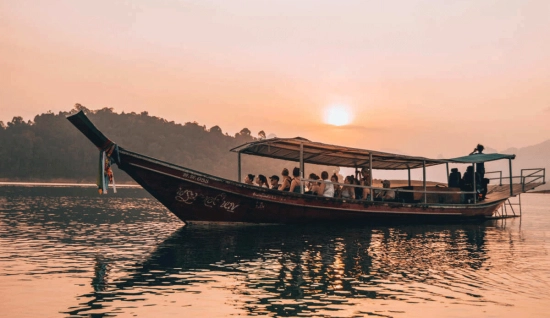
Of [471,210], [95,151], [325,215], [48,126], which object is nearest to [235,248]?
[325,215]

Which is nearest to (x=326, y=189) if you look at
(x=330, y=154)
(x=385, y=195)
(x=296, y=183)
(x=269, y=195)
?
(x=296, y=183)

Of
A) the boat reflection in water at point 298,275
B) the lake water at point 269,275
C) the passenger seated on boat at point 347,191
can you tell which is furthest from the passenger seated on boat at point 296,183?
the passenger seated on boat at point 347,191

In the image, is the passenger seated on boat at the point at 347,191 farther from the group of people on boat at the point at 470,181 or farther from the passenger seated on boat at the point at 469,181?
the passenger seated on boat at the point at 469,181

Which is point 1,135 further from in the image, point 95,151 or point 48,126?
point 95,151

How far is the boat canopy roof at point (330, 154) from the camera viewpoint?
74.0 feet

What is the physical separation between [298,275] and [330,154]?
13353 millimetres

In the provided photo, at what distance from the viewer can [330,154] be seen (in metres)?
25.3

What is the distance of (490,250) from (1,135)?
209 m

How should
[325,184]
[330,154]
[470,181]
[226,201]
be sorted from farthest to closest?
[470,181] < [330,154] < [325,184] < [226,201]

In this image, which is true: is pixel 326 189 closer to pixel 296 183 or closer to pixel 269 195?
pixel 296 183

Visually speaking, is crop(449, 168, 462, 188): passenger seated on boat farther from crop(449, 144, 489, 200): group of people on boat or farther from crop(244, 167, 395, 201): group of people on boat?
crop(244, 167, 395, 201): group of people on boat

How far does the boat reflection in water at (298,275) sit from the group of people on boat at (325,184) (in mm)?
2769

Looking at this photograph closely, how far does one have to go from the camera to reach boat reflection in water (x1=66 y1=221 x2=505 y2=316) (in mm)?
9664

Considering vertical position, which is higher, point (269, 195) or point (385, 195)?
point (269, 195)
